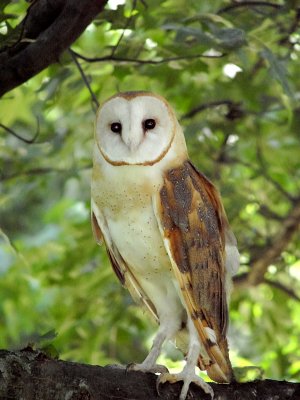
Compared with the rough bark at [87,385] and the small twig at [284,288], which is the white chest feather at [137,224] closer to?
the rough bark at [87,385]

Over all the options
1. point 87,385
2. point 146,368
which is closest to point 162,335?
point 146,368

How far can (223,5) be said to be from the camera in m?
3.18

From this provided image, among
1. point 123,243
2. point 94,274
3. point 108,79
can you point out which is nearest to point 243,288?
point 94,274

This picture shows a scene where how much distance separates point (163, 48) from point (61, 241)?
2194mm

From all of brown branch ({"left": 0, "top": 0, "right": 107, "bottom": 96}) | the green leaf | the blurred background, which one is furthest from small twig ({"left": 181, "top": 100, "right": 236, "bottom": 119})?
brown branch ({"left": 0, "top": 0, "right": 107, "bottom": 96})

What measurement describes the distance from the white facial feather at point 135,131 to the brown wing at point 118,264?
0.67 ft

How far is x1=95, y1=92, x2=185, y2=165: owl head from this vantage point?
7.64 feet

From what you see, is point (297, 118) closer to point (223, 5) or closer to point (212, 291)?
point (223, 5)

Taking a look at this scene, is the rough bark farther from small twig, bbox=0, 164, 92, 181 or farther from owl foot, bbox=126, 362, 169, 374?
small twig, bbox=0, 164, 92, 181

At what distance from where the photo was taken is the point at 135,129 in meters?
2.33

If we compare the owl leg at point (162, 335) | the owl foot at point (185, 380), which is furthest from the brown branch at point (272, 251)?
the owl foot at point (185, 380)

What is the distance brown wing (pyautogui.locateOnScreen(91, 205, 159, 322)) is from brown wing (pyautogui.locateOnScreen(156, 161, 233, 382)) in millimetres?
223

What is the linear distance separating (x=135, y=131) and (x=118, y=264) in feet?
1.40

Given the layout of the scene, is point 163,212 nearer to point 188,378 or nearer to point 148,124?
point 148,124
